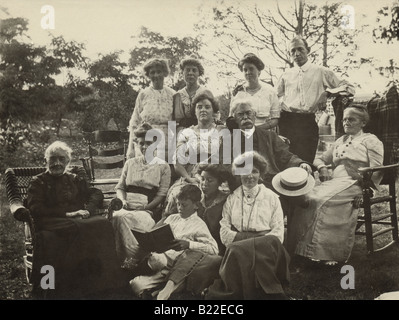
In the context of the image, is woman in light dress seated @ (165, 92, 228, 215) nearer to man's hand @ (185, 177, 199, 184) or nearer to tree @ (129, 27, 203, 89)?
man's hand @ (185, 177, 199, 184)

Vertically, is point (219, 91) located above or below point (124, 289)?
above

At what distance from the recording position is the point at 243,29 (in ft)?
11.5


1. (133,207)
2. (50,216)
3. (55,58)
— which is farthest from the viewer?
(55,58)

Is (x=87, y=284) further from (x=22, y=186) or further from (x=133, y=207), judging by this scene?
(x=22, y=186)

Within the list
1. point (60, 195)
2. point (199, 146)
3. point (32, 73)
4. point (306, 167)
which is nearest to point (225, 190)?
point (199, 146)

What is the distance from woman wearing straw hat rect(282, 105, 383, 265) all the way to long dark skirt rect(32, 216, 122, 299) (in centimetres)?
128

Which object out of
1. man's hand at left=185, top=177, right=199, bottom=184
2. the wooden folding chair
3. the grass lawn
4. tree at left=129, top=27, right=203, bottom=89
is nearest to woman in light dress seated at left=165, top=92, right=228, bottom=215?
man's hand at left=185, top=177, right=199, bottom=184

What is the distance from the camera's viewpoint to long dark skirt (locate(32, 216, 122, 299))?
301cm

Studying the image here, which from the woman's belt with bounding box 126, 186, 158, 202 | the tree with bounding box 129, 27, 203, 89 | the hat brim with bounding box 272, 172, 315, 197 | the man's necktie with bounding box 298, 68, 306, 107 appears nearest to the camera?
the hat brim with bounding box 272, 172, 315, 197

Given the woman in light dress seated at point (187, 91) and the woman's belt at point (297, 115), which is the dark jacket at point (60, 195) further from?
the woman's belt at point (297, 115)

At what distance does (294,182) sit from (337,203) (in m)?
0.35

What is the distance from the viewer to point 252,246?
2.96 meters

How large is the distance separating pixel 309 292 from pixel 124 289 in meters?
1.27
